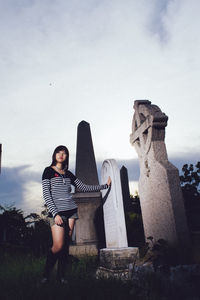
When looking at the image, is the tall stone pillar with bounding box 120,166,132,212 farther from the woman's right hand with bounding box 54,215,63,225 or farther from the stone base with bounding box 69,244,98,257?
the woman's right hand with bounding box 54,215,63,225

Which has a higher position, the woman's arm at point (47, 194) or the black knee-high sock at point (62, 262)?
the woman's arm at point (47, 194)

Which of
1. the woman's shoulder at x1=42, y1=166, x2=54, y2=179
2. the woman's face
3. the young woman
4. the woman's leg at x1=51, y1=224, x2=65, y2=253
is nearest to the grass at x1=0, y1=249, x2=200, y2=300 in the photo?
the young woman

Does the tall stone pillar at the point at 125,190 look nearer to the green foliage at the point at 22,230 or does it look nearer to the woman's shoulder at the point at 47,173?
the green foliage at the point at 22,230

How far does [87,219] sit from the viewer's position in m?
5.93

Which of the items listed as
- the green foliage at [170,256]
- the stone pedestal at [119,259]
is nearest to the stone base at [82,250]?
the stone pedestal at [119,259]

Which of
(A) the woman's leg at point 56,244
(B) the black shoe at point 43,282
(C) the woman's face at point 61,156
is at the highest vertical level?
(C) the woman's face at point 61,156

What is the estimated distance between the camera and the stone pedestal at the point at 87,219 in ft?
19.0

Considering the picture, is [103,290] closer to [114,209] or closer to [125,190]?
[114,209]

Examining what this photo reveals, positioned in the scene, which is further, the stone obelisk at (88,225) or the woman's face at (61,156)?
the stone obelisk at (88,225)

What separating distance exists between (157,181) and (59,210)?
186 cm

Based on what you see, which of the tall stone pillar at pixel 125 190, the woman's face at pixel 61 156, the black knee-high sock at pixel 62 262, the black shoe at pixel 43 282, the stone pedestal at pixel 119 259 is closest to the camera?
the black shoe at pixel 43 282

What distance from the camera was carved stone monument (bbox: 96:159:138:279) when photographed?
3.67 meters

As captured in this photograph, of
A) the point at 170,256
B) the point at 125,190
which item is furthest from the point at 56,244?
the point at 125,190

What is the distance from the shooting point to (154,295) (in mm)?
2523
